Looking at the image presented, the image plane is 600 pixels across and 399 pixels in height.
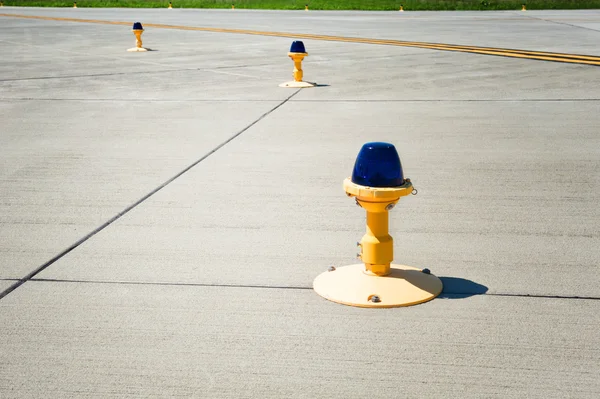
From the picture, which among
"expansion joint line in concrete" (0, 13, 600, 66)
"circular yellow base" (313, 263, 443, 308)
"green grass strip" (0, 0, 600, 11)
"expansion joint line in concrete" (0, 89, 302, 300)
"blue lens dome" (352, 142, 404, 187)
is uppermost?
"green grass strip" (0, 0, 600, 11)

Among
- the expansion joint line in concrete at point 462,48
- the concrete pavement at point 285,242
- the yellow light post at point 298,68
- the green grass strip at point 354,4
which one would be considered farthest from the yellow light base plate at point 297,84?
the green grass strip at point 354,4

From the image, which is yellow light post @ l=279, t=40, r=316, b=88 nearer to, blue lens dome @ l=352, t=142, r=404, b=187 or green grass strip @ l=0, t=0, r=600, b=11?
blue lens dome @ l=352, t=142, r=404, b=187

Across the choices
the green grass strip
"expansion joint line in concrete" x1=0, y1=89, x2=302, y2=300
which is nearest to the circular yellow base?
"expansion joint line in concrete" x1=0, y1=89, x2=302, y2=300

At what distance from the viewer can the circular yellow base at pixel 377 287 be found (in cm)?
388

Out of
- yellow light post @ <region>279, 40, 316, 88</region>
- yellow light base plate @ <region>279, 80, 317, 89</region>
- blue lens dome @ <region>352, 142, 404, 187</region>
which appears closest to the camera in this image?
blue lens dome @ <region>352, 142, 404, 187</region>

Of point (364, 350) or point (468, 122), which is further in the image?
point (468, 122)

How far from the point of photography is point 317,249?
4707 mm

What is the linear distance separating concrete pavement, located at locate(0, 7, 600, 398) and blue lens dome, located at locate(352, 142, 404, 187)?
2.06 ft

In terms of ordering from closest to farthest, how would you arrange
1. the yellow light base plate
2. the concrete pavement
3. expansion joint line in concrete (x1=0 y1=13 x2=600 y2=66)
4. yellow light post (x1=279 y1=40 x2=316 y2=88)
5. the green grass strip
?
the concrete pavement < yellow light post (x1=279 y1=40 x2=316 y2=88) < the yellow light base plate < expansion joint line in concrete (x1=0 y1=13 x2=600 y2=66) < the green grass strip

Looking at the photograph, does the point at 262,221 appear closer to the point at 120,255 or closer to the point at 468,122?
the point at 120,255

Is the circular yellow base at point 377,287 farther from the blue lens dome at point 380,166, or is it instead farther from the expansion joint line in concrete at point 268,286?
the blue lens dome at point 380,166

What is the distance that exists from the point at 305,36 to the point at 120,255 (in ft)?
61.4

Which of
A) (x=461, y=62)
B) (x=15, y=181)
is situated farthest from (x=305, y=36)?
(x=15, y=181)

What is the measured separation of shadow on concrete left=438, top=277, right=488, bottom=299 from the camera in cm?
396
